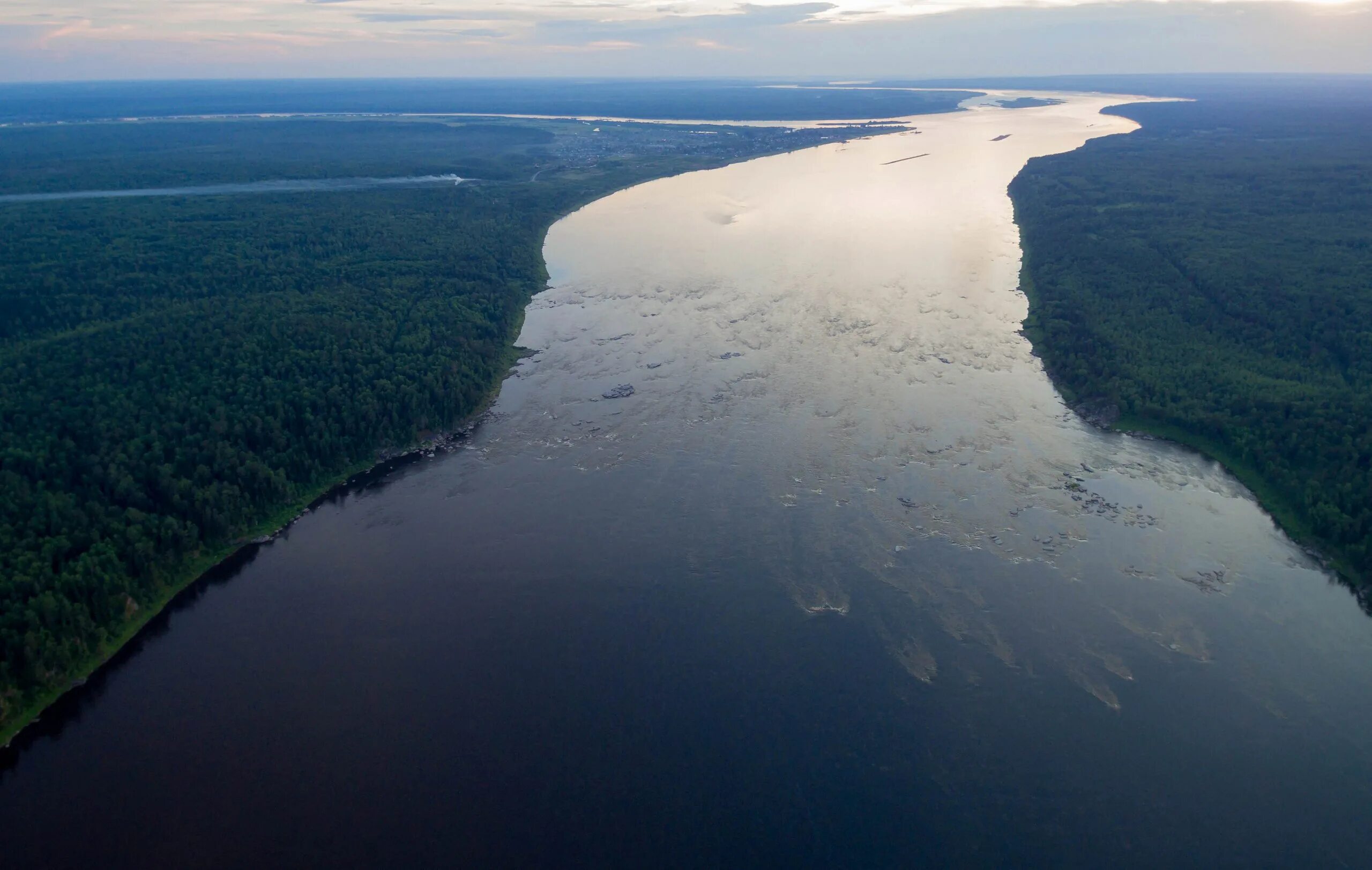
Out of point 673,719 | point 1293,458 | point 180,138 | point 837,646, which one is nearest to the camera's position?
point 673,719

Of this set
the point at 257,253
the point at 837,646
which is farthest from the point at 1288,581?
the point at 257,253

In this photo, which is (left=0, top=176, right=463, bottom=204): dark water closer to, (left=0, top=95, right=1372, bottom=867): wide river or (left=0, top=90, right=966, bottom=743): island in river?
(left=0, top=90, right=966, bottom=743): island in river

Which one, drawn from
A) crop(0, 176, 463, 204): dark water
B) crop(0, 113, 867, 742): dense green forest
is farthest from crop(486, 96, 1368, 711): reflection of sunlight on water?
crop(0, 176, 463, 204): dark water

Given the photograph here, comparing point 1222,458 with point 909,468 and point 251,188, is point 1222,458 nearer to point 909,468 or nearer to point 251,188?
point 909,468

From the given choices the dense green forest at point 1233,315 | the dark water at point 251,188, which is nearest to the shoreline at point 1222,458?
the dense green forest at point 1233,315

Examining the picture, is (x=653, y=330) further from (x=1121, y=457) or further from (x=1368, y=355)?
(x=1368, y=355)
